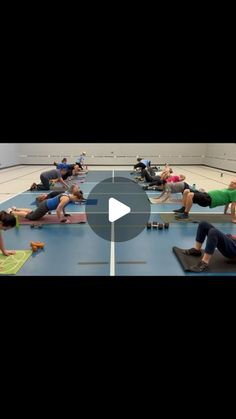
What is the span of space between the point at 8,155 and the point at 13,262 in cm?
1494

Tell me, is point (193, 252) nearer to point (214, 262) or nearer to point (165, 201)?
point (214, 262)

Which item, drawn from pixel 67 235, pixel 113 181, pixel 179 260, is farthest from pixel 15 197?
pixel 179 260

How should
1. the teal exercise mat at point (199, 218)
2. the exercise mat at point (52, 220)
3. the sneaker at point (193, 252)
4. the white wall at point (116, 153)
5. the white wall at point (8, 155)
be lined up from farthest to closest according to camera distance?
1. the white wall at point (116, 153)
2. the white wall at point (8, 155)
3. the teal exercise mat at point (199, 218)
4. the exercise mat at point (52, 220)
5. the sneaker at point (193, 252)

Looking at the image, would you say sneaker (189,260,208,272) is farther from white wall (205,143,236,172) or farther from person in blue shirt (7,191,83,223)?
white wall (205,143,236,172)

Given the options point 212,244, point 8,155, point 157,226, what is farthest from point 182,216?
point 8,155

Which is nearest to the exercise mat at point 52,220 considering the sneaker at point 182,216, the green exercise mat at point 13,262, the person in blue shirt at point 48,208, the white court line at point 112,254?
the person in blue shirt at point 48,208

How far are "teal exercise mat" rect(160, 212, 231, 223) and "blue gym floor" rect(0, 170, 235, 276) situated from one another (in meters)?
0.19

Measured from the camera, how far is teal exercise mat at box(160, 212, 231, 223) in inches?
254

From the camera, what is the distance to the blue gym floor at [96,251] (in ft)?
13.6

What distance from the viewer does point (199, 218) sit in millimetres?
6680

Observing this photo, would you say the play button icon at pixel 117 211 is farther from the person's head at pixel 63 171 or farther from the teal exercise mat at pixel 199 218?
the person's head at pixel 63 171

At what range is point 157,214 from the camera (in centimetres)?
705

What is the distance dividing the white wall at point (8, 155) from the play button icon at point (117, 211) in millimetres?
8009
